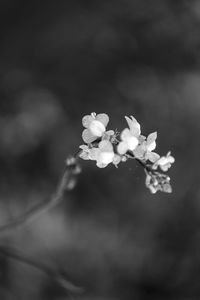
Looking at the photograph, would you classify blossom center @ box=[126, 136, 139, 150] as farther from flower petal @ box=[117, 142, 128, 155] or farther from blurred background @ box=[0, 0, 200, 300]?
blurred background @ box=[0, 0, 200, 300]

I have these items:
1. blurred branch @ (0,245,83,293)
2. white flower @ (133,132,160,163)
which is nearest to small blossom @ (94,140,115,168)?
white flower @ (133,132,160,163)

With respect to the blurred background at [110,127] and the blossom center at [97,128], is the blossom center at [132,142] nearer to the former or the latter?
the blossom center at [97,128]

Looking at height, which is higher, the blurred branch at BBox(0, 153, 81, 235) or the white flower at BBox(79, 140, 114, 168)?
the blurred branch at BBox(0, 153, 81, 235)

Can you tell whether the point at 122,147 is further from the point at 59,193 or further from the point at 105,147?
the point at 59,193

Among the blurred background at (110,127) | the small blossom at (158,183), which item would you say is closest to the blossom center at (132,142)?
the small blossom at (158,183)

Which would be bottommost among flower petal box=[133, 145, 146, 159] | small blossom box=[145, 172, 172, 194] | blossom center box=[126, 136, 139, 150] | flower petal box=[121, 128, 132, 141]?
small blossom box=[145, 172, 172, 194]

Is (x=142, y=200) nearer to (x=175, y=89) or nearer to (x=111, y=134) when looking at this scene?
(x=175, y=89)
